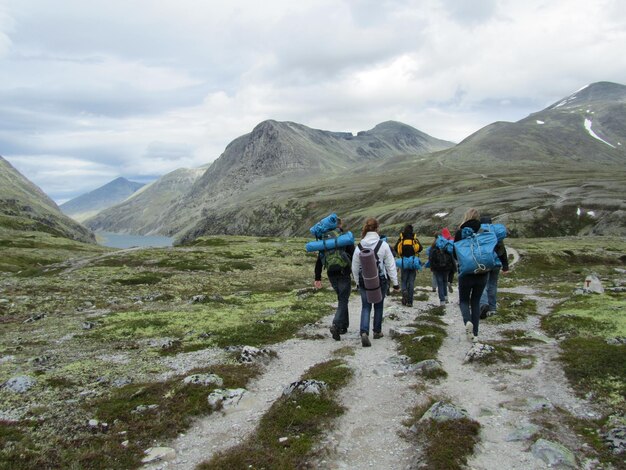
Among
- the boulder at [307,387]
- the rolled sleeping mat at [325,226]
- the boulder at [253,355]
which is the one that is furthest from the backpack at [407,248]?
the boulder at [307,387]

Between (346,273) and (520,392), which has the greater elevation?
(346,273)

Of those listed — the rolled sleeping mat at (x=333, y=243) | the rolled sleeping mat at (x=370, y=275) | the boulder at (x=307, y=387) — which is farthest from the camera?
the rolled sleeping mat at (x=333, y=243)

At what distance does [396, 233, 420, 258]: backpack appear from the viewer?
23.2 metres

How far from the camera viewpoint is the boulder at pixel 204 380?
1116 centimetres

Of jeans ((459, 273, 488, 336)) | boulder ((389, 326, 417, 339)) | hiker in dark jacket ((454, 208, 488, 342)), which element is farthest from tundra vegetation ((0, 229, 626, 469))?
jeans ((459, 273, 488, 336))

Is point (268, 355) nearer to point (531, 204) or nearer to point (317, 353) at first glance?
point (317, 353)

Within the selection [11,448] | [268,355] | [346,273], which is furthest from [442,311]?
[11,448]

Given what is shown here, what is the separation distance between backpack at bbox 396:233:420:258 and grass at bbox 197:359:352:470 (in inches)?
502

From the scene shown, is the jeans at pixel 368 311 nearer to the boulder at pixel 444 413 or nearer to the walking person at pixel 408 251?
the boulder at pixel 444 413

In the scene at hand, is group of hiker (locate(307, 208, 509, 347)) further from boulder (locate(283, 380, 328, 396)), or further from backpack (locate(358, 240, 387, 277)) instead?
boulder (locate(283, 380, 328, 396))

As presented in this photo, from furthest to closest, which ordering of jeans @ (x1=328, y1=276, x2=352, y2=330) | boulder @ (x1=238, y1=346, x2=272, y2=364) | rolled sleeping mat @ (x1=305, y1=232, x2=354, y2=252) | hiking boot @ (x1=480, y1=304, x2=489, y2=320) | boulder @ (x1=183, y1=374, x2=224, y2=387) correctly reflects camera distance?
hiking boot @ (x1=480, y1=304, x2=489, y2=320)
jeans @ (x1=328, y1=276, x2=352, y2=330)
rolled sleeping mat @ (x1=305, y1=232, x2=354, y2=252)
boulder @ (x1=238, y1=346, x2=272, y2=364)
boulder @ (x1=183, y1=374, x2=224, y2=387)

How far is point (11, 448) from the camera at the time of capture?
8180 millimetres

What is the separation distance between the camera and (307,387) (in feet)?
34.9

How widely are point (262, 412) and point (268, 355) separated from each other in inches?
162
